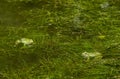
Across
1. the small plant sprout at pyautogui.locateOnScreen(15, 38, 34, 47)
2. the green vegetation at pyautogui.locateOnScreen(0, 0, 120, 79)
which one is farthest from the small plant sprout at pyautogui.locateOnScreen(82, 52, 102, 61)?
the small plant sprout at pyautogui.locateOnScreen(15, 38, 34, 47)

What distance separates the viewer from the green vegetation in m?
3.22

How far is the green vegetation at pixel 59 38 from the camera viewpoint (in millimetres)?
3217

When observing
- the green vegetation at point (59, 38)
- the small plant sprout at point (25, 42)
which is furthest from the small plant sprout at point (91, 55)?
the small plant sprout at point (25, 42)

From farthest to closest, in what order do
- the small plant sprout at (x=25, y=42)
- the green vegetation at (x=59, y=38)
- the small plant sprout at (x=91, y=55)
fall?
the small plant sprout at (x=25, y=42) < the small plant sprout at (x=91, y=55) < the green vegetation at (x=59, y=38)

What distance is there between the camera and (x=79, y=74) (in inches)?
124

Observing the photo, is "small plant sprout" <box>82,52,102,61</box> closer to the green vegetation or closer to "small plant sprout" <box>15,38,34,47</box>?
the green vegetation

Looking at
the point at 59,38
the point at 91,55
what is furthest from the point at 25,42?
the point at 91,55

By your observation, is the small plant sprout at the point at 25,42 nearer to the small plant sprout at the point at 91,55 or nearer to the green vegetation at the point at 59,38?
the green vegetation at the point at 59,38

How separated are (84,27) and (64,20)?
328 mm

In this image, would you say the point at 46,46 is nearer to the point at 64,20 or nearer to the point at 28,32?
the point at 28,32

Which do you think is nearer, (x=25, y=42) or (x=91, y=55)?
(x=91, y=55)

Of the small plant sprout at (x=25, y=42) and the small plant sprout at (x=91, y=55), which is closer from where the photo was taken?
the small plant sprout at (x=91, y=55)

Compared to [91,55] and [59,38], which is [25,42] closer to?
[59,38]

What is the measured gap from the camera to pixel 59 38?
3777 mm
